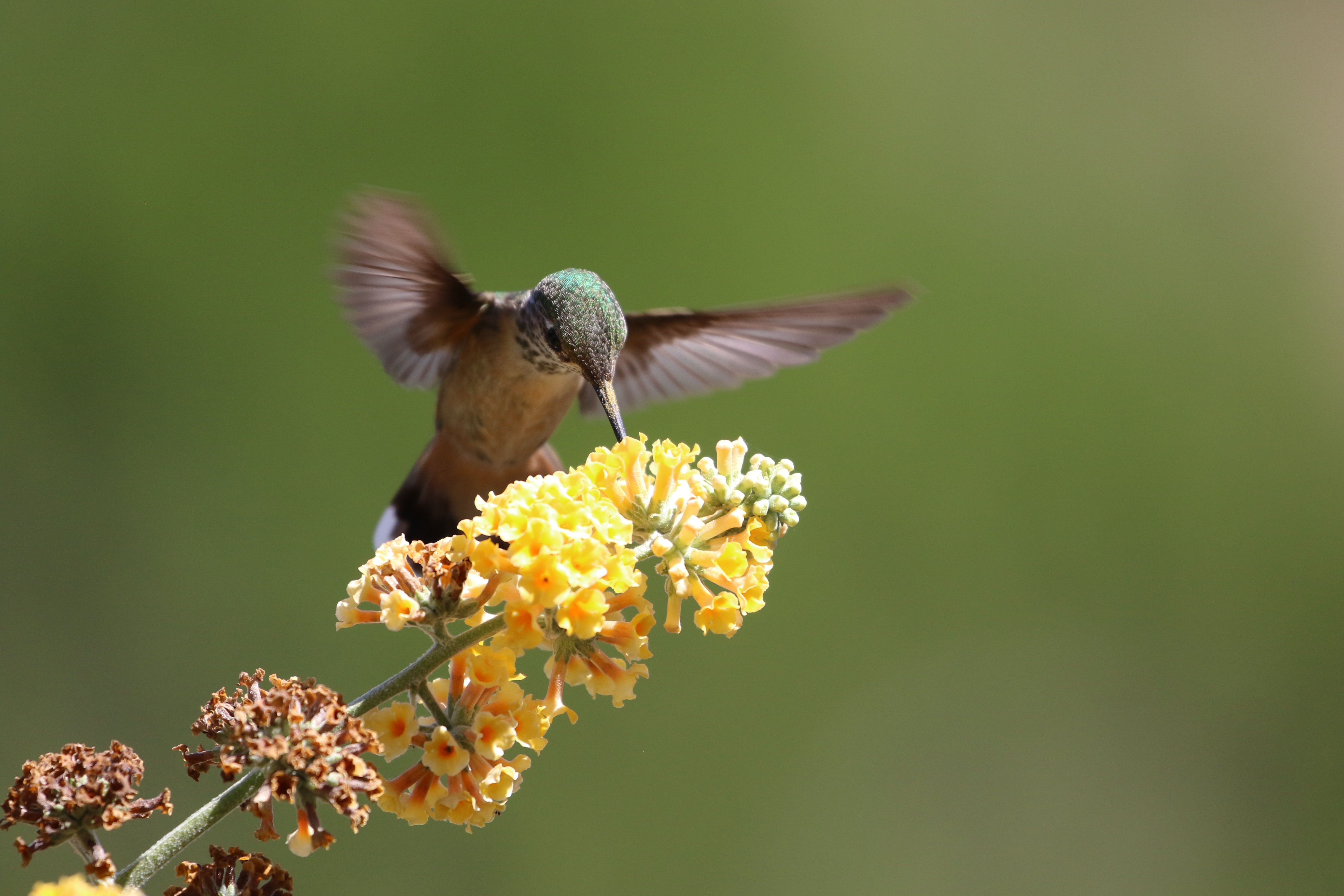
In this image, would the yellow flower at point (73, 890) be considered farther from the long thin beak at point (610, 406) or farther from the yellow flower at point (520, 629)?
the long thin beak at point (610, 406)

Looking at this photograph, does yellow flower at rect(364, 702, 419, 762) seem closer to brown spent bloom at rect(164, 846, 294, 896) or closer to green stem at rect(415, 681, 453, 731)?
green stem at rect(415, 681, 453, 731)

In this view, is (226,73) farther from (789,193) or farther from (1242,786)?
(1242,786)

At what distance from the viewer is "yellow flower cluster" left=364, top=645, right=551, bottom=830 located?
147 cm

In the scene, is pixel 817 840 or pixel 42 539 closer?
pixel 42 539

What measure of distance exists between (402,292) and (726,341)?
0.76 meters

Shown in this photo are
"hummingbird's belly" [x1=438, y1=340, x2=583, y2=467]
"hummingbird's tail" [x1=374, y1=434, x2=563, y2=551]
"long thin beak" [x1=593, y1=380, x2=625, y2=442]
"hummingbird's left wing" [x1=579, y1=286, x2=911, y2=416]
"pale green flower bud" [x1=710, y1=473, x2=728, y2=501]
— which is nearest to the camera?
"pale green flower bud" [x1=710, y1=473, x2=728, y2=501]

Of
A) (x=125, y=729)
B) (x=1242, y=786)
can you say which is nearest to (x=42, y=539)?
(x=125, y=729)

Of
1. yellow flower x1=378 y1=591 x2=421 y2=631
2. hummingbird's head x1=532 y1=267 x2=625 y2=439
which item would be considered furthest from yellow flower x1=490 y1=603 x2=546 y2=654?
hummingbird's head x1=532 y1=267 x2=625 y2=439

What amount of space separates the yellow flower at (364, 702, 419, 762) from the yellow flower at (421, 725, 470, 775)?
0.03 meters

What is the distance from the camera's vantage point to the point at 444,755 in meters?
1.48

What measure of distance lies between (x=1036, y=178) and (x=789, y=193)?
1.47 metres

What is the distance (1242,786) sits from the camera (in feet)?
18.2

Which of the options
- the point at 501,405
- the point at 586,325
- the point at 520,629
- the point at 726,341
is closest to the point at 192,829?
the point at 520,629

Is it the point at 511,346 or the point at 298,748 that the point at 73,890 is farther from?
the point at 511,346
